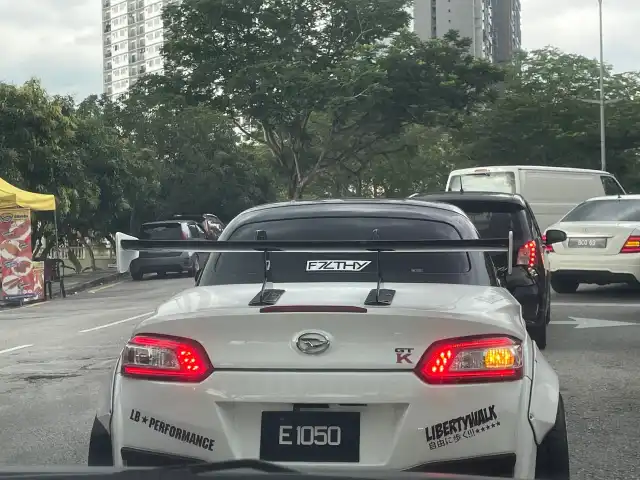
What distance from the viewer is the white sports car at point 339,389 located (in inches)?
136

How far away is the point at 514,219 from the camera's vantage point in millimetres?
10406

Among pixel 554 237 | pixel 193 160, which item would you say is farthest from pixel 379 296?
pixel 193 160

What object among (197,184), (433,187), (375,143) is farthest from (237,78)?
(433,187)

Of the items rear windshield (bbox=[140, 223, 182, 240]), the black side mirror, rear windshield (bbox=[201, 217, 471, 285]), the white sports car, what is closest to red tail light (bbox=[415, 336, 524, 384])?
the white sports car

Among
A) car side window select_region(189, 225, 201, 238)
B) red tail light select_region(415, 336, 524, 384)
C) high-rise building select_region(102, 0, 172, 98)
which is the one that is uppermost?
high-rise building select_region(102, 0, 172, 98)

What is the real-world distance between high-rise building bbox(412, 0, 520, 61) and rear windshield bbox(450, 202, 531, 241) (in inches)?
4142

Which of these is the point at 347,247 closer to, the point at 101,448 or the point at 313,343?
the point at 313,343

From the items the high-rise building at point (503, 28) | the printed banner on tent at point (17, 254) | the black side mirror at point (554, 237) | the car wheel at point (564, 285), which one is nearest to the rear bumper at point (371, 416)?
the black side mirror at point (554, 237)

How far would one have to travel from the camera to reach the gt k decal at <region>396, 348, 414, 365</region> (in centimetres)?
351

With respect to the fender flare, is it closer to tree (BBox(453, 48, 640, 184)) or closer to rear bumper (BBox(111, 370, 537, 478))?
rear bumper (BBox(111, 370, 537, 478))

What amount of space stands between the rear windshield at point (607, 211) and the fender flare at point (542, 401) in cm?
1187

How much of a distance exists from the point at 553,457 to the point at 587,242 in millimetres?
11599

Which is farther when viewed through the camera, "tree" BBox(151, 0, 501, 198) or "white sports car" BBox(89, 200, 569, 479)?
"tree" BBox(151, 0, 501, 198)

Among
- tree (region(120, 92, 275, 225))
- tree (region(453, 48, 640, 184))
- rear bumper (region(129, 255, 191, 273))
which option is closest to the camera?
rear bumper (region(129, 255, 191, 273))
